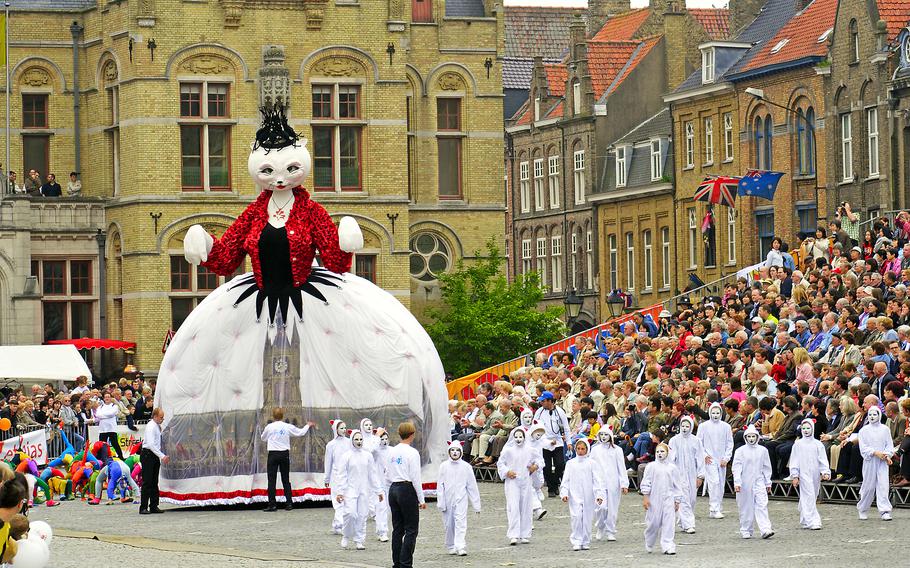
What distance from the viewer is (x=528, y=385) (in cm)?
3619

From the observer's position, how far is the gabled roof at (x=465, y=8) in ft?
171

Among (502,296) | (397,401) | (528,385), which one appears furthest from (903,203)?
(397,401)

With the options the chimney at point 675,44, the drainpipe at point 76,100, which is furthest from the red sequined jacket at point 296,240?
the chimney at point 675,44

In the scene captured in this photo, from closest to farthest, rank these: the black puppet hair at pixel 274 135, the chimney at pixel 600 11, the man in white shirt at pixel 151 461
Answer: the man in white shirt at pixel 151 461, the black puppet hair at pixel 274 135, the chimney at pixel 600 11

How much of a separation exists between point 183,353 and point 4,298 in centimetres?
1857

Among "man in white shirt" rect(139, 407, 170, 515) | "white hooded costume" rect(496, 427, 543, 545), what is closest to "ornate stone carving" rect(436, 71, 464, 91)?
"man in white shirt" rect(139, 407, 170, 515)

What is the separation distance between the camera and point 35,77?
49188mm

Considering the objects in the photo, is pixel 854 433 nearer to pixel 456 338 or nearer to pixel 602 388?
pixel 602 388

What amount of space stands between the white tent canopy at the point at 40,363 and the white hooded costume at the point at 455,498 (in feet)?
58.6

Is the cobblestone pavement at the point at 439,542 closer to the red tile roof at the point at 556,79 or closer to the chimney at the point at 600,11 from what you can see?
the red tile roof at the point at 556,79

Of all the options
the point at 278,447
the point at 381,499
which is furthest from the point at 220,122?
the point at 381,499

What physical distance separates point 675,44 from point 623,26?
227 inches

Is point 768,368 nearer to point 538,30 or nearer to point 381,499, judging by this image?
point 381,499

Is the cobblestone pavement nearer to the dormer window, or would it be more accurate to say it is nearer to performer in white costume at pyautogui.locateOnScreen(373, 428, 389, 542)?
performer in white costume at pyautogui.locateOnScreen(373, 428, 389, 542)
